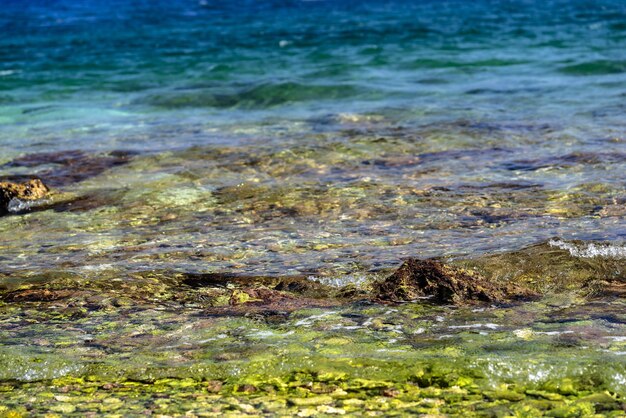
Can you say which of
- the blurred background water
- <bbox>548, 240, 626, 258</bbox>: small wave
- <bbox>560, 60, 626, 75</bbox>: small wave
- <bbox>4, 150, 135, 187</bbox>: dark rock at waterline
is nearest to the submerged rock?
the blurred background water

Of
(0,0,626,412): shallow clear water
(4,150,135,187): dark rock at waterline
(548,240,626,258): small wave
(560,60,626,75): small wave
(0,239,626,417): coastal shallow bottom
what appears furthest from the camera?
(560,60,626,75): small wave

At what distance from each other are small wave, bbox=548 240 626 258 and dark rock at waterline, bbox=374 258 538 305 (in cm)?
57

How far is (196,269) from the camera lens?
4.80 m

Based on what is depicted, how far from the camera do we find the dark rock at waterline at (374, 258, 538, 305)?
13.6 feet

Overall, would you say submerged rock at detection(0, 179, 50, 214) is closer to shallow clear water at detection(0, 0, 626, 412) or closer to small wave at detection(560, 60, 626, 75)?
shallow clear water at detection(0, 0, 626, 412)

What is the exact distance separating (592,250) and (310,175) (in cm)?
281

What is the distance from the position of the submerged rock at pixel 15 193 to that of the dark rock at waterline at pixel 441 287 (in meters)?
3.06

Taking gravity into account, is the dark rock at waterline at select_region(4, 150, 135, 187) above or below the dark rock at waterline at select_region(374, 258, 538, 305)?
below

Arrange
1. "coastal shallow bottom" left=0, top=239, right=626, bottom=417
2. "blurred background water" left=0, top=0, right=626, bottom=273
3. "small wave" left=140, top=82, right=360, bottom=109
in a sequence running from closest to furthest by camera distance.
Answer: "coastal shallow bottom" left=0, top=239, right=626, bottom=417 → "blurred background water" left=0, top=0, right=626, bottom=273 → "small wave" left=140, top=82, right=360, bottom=109

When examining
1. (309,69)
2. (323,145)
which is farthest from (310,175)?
(309,69)

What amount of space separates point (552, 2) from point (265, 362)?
28955 millimetres

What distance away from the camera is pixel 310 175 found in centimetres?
709

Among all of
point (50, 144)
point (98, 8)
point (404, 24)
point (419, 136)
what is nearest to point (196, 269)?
point (419, 136)

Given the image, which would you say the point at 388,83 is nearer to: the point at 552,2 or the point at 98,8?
the point at 552,2
